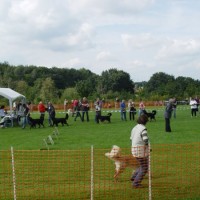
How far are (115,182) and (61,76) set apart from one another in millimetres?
101953

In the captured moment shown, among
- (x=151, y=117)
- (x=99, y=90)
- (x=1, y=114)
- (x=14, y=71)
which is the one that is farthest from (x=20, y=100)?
(x=14, y=71)

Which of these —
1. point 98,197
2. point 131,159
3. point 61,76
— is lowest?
point 98,197

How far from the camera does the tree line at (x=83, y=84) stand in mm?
78375

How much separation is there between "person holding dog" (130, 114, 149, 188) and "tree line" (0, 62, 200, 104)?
2351 inches

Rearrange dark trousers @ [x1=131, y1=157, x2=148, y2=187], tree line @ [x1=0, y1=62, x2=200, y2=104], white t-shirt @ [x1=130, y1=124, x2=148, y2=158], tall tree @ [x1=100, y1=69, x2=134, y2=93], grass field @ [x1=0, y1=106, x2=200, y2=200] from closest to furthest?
grass field @ [x1=0, y1=106, x2=200, y2=200], dark trousers @ [x1=131, y1=157, x2=148, y2=187], white t-shirt @ [x1=130, y1=124, x2=148, y2=158], tree line @ [x1=0, y1=62, x2=200, y2=104], tall tree @ [x1=100, y1=69, x2=134, y2=93]

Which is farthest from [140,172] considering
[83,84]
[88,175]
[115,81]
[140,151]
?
[115,81]

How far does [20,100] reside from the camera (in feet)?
112

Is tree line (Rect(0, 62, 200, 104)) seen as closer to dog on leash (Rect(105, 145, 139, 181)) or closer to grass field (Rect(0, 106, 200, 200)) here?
grass field (Rect(0, 106, 200, 200))

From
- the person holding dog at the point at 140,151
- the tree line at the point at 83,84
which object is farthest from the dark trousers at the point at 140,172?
the tree line at the point at 83,84

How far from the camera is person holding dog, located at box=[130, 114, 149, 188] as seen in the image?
31.6 feet

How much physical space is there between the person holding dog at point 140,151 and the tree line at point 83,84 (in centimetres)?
5971

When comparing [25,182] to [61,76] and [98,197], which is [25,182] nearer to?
[98,197]

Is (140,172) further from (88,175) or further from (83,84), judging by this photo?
(83,84)

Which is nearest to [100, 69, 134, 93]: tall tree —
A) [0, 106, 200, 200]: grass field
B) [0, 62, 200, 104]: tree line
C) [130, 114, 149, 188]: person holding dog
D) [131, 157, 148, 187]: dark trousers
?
[0, 62, 200, 104]: tree line
